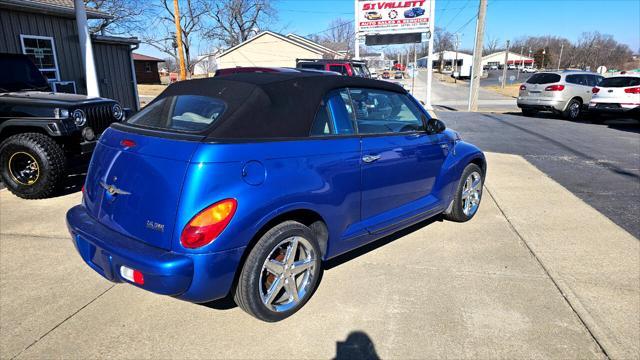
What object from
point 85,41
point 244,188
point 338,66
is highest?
point 85,41

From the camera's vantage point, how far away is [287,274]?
280cm

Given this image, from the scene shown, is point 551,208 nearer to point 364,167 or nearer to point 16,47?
point 364,167

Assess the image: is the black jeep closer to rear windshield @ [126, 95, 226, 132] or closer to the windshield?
the windshield

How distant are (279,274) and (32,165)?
4.52 metres

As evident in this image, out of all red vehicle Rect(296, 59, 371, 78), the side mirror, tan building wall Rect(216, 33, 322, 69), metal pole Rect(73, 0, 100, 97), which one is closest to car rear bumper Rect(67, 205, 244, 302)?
the side mirror

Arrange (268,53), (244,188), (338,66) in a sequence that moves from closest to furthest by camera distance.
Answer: (244,188), (338,66), (268,53)

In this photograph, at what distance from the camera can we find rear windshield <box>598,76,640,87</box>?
1343 centimetres

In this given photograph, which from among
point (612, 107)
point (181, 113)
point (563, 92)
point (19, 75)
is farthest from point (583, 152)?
point (19, 75)

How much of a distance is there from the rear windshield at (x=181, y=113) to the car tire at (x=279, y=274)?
0.85 m

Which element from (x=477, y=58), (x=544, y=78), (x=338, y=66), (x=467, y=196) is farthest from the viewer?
(x=477, y=58)

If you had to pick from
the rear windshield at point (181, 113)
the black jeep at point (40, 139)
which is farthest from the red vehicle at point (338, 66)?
the rear windshield at point (181, 113)

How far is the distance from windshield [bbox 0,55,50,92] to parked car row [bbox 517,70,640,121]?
1578 cm

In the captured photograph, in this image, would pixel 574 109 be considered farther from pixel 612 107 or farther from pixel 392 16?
pixel 392 16

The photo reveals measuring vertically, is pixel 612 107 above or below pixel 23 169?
above
